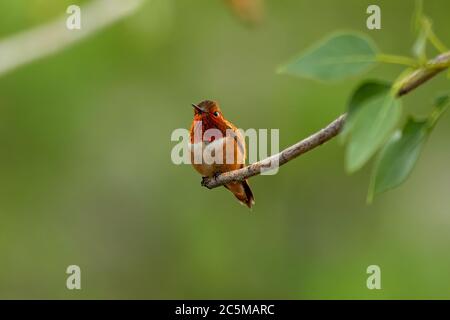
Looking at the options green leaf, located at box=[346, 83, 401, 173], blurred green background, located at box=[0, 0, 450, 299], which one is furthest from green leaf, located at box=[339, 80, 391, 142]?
blurred green background, located at box=[0, 0, 450, 299]

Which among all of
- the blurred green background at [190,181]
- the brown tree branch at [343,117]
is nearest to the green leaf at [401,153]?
the brown tree branch at [343,117]

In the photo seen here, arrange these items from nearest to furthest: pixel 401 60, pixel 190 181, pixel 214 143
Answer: pixel 401 60 → pixel 214 143 → pixel 190 181

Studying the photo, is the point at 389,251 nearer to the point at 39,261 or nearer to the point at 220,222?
the point at 220,222

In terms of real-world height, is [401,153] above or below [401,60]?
Answer: below

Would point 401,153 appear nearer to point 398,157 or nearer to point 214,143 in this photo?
point 398,157

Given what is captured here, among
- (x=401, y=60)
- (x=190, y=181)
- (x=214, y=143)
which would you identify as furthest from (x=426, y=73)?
(x=190, y=181)

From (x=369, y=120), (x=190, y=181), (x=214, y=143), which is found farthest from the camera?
(x=190, y=181)
